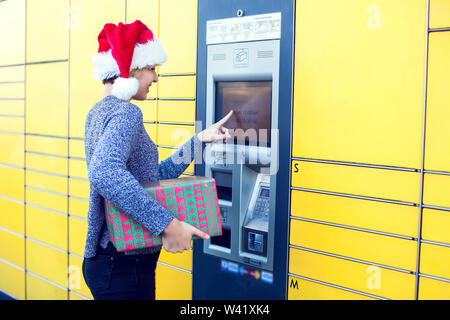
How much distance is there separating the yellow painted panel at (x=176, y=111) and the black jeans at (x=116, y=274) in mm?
1057

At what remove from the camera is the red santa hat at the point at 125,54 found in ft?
5.41

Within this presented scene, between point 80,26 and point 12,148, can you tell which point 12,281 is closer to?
point 12,148

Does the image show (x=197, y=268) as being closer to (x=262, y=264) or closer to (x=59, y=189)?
(x=262, y=264)

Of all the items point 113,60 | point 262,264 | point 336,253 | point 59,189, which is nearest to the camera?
point 113,60

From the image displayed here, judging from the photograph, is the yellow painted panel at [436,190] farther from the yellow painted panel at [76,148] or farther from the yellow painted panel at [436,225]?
the yellow painted panel at [76,148]

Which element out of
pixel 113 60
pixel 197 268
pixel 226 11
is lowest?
pixel 197 268

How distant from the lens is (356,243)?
6.56ft

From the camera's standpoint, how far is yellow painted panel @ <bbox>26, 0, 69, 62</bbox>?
3.25 metres

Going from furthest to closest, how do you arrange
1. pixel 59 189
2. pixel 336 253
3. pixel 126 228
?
pixel 59 189 → pixel 336 253 → pixel 126 228

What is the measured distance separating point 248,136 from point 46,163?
1.98 m

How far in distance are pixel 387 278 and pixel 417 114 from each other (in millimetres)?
742

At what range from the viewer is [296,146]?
214 cm
